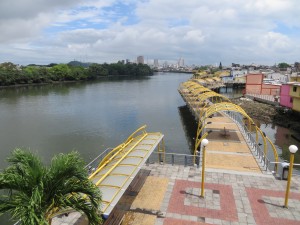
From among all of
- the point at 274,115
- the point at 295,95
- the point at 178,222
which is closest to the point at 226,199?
the point at 178,222

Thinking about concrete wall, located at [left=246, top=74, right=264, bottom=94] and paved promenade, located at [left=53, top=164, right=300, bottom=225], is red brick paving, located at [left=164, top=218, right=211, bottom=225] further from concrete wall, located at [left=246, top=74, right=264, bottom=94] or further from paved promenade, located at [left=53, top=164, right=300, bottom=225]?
concrete wall, located at [left=246, top=74, right=264, bottom=94]

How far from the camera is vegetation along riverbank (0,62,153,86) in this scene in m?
95.7

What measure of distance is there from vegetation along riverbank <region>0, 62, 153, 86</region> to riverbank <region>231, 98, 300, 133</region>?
80.3 meters

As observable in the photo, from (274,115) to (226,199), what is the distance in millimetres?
38413

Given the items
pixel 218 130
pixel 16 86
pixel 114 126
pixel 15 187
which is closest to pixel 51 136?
pixel 114 126

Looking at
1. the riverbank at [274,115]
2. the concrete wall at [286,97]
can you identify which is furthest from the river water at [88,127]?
the concrete wall at [286,97]

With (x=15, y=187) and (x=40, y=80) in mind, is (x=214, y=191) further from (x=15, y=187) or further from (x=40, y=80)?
(x=40, y=80)

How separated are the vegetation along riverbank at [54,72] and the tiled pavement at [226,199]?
9332cm

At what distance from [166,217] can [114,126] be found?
91.2 feet

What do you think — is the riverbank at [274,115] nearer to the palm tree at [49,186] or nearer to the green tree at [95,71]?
the palm tree at [49,186]

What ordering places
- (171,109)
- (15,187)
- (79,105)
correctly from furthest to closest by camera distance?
1. (79,105)
2. (171,109)
3. (15,187)

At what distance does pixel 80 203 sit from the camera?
7133 mm

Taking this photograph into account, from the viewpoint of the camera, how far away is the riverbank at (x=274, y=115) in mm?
40519

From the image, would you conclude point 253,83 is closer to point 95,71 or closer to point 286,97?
point 286,97
